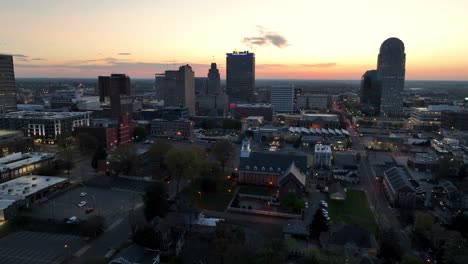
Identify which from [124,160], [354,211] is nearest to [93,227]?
[124,160]

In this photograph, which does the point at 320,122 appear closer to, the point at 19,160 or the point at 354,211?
the point at 354,211

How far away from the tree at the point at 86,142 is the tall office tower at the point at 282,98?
297 ft

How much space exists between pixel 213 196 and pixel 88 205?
16.1 meters

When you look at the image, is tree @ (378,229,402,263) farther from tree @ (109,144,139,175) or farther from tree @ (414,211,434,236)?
tree @ (109,144,139,175)

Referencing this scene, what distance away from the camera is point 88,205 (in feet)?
139

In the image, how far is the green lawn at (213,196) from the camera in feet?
140

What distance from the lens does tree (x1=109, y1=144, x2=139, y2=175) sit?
174 ft

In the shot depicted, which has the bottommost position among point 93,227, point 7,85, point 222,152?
point 93,227

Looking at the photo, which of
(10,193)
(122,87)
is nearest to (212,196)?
(10,193)

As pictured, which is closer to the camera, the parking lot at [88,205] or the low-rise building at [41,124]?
the parking lot at [88,205]

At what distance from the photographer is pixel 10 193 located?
4241 cm

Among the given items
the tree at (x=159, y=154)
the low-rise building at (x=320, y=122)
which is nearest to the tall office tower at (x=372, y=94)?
the low-rise building at (x=320, y=122)

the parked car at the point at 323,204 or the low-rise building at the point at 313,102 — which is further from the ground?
the low-rise building at the point at 313,102

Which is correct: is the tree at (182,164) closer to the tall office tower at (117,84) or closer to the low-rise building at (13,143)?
the low-rise building at (13,143)
